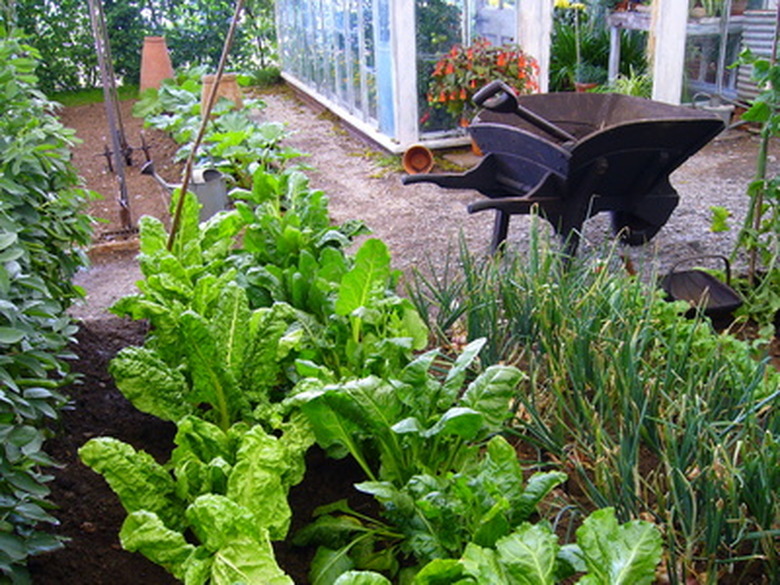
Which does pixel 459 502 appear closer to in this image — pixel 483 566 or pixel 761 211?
pixel 483 566

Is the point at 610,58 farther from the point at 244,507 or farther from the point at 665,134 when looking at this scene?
the point at 244,507

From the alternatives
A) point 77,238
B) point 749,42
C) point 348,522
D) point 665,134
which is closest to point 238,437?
point 348,522

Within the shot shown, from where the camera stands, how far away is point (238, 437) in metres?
2.04

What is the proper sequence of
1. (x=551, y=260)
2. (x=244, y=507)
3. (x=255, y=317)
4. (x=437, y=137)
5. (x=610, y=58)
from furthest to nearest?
Answer: (x=610, y=58)
(x=437, y=137)
(x=551, y=260)
(x=255, y=317)
(x=244, y=507)

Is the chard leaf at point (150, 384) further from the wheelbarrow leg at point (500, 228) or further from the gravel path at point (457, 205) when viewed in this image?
the wheelbarrow leg at point (500, 228)

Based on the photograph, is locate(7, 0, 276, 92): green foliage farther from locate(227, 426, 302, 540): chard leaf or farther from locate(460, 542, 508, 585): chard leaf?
locate(460, 542, 508, 585): chard leaf

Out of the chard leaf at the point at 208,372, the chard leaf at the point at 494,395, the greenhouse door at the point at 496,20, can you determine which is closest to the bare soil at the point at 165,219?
the chard leaf at the point at 208,372

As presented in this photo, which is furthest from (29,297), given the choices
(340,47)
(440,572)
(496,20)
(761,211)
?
(340,47)

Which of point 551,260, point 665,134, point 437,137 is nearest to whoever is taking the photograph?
point 551,260

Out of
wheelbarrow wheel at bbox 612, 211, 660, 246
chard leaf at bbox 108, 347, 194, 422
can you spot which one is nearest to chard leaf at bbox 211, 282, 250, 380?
chard leaf at bbox 108, 347, 194, 422

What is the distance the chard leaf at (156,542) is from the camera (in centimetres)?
167

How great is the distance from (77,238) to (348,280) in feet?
3.27

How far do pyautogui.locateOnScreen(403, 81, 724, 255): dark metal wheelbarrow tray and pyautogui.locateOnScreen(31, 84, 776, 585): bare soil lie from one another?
0.34m

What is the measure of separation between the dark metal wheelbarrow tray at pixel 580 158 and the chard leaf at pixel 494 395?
1.78 m
